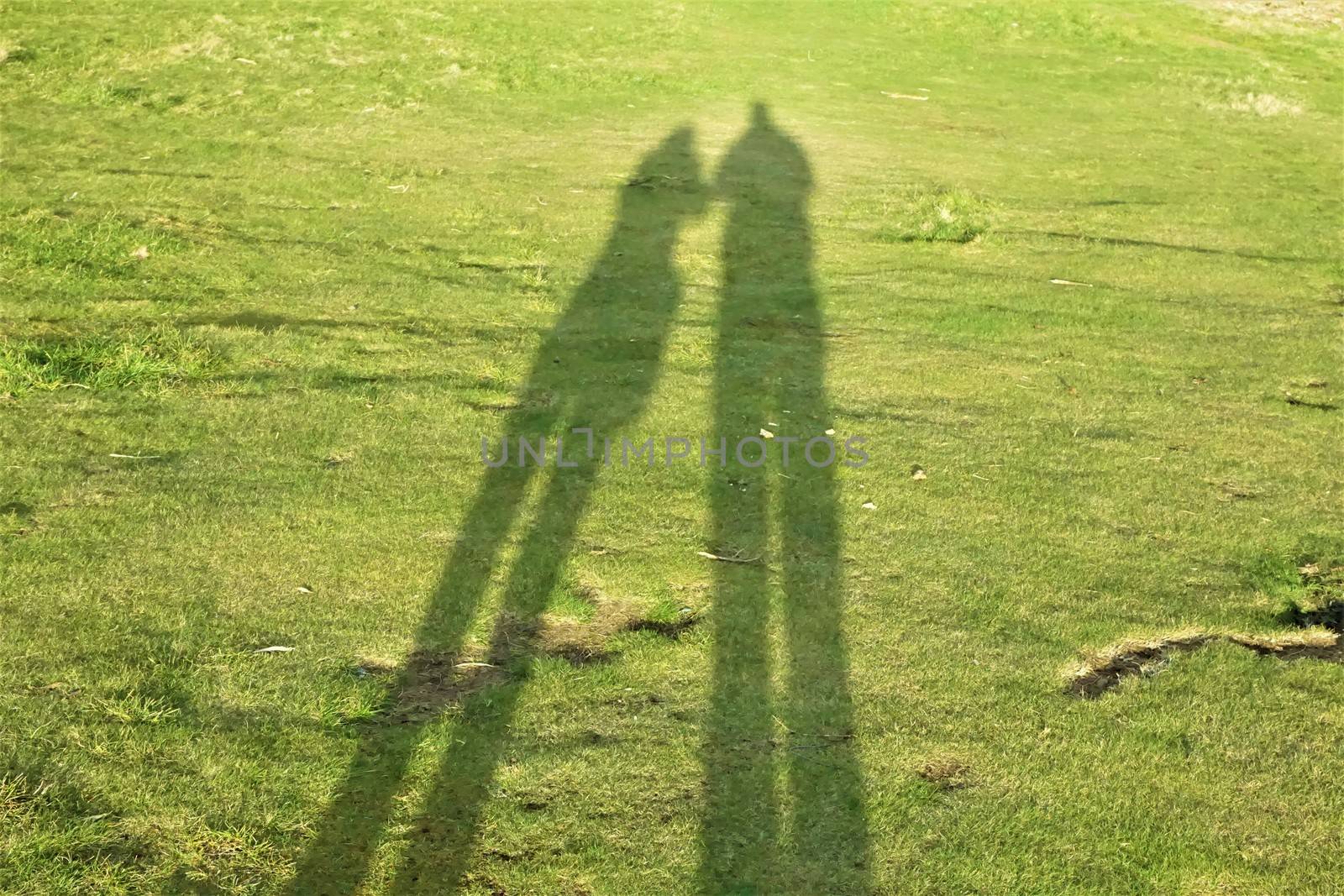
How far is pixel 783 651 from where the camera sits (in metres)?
4.42

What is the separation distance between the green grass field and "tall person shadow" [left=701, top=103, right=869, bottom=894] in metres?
0.02

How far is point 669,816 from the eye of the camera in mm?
3584

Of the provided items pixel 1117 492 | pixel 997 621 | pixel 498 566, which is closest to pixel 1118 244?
pixel 1117 492

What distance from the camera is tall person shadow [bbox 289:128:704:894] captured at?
11.3 ft

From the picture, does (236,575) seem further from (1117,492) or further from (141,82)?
(141,82)

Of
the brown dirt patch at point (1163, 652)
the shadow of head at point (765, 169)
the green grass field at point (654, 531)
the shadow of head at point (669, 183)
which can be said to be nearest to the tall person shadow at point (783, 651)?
the green grass field at point (654, 531)

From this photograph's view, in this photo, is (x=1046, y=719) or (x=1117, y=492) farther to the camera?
(x=1117, y=492)

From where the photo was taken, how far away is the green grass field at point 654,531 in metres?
3.54

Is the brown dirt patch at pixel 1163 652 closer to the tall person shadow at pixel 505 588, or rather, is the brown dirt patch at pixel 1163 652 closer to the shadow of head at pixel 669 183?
the tall person shadow at pixel 505 588

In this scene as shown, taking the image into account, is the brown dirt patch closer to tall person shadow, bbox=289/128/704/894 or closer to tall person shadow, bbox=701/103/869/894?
tall person shadow, bbox=701/103/869/894

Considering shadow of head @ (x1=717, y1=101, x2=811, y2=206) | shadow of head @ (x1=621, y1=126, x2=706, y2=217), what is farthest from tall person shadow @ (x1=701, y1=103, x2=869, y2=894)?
shadow of head @ (x1=717, y1=101, x2=811, y2=206)

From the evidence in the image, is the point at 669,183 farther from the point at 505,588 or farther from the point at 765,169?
the point at 505,588

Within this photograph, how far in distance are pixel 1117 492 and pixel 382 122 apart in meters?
10.5

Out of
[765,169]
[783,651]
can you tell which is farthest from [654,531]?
[765,169]
